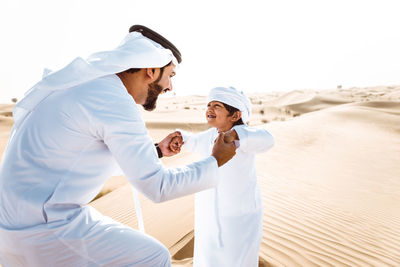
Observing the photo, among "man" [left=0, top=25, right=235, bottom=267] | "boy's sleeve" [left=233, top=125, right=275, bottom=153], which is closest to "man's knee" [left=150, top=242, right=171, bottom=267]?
"man" [left=0, top=25, right=235, bottom=267]

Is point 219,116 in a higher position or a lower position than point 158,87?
lower

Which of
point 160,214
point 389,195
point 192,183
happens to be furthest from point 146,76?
point 389,195

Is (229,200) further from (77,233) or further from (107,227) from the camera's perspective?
(77,233)

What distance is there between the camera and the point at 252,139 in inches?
88.4

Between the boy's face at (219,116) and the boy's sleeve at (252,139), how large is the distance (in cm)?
42

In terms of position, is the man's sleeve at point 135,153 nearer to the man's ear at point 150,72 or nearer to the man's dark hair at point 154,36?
the man's ear at point 150,72

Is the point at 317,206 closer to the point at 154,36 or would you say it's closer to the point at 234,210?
the point at 234,210

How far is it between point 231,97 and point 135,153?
1536 mm

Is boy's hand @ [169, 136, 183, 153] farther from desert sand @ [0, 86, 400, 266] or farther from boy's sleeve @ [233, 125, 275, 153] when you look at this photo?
desert sand @ [0, 86, 400, 266]

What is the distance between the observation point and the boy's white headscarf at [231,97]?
2.59 m

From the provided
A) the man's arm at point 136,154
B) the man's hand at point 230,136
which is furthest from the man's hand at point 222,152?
the man's arm at point 136,154

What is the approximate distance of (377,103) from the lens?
61.2ft

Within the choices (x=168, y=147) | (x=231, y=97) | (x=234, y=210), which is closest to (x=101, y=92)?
(x=168, y=147)

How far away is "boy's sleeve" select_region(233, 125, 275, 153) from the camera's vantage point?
220cm
